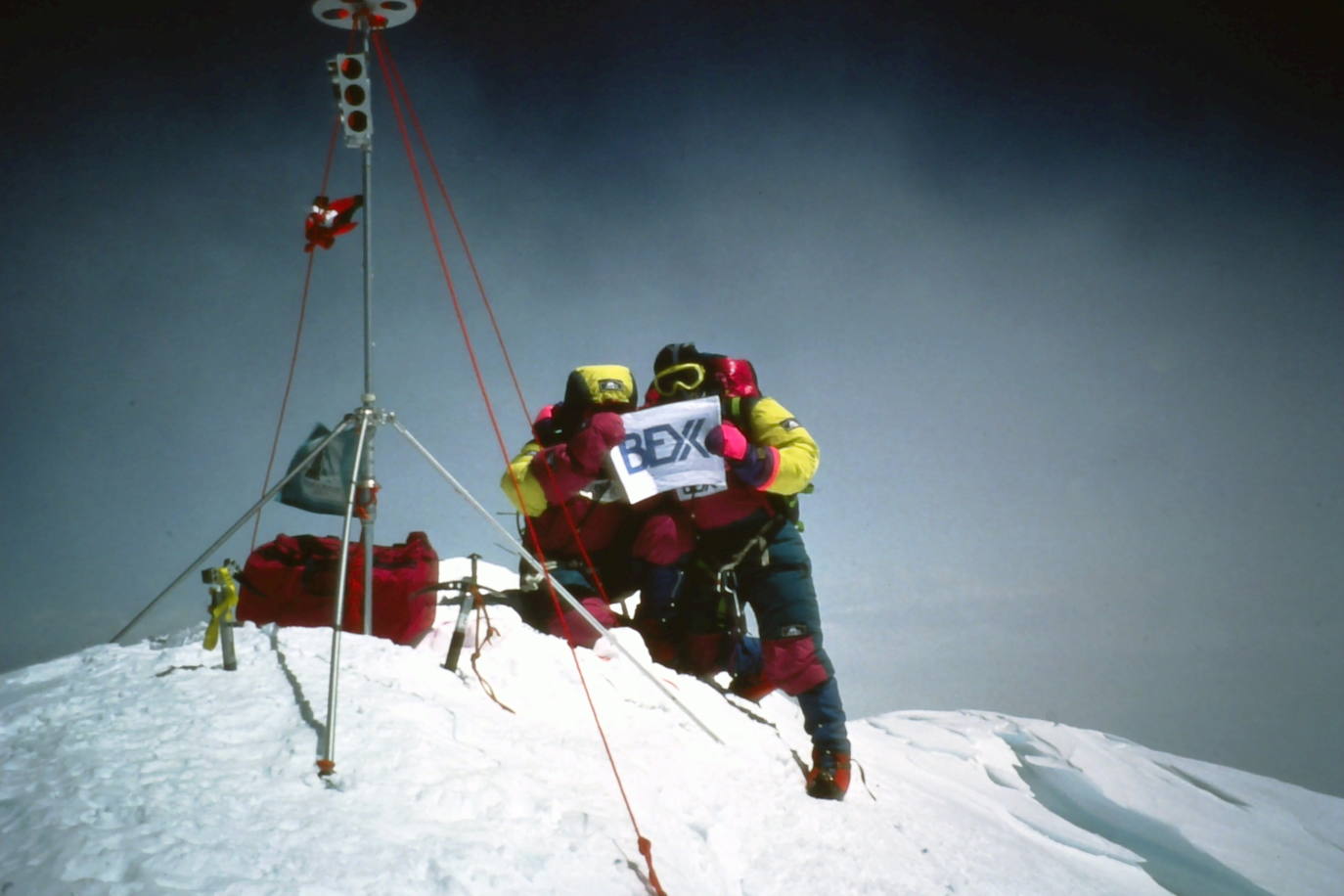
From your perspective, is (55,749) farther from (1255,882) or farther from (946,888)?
(1255,882)

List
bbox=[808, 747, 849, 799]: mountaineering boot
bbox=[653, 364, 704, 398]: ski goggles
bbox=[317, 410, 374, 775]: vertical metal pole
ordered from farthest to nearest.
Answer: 1. bbox=[653, 364, 704, 398]: ski goggles
2. bbox=[808, 747, 849, 799]: mountaineering boot
3. bbox=[317, 410, 374, 775]: vertical metal pole

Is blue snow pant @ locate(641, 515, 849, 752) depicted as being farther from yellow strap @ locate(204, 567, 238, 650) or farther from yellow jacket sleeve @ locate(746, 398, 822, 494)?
yellow strap @ locate(204, 567, 238, 650)

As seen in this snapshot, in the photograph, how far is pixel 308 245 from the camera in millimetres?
3434

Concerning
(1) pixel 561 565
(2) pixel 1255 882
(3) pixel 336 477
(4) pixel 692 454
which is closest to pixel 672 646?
(1) pixel 561 565

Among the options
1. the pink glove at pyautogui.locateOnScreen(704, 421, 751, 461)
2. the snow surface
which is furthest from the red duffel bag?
the pink glove at pyautogui.locateOnScreen(704, 421, 751, 461)

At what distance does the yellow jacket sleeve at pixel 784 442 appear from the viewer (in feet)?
15.4

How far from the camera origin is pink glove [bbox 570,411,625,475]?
14.9 ft

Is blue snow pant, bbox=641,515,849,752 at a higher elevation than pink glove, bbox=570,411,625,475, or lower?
lower

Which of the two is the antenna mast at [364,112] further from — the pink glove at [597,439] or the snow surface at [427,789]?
the pink glove at [597,439]

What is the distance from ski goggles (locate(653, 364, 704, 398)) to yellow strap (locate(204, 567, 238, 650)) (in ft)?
9.68

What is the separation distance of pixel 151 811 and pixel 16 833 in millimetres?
301

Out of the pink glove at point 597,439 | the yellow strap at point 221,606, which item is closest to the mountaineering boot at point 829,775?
the pink glove at point 597,439

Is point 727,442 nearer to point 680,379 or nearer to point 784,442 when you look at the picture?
point 784,442

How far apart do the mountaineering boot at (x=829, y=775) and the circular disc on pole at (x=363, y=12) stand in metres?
4.58
